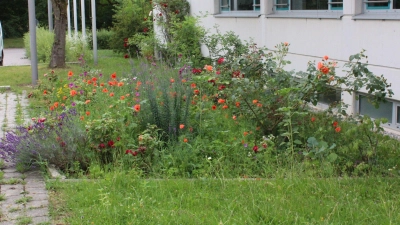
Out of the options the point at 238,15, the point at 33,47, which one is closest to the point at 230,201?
the point at 238,15

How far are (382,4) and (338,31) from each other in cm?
107

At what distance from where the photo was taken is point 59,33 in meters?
16.9

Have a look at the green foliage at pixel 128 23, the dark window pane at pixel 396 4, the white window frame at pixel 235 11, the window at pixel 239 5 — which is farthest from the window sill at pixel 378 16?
the green foliage at pixel 128 23

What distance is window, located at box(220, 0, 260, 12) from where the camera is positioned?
13556 mm

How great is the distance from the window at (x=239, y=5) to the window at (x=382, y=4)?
4.70 m

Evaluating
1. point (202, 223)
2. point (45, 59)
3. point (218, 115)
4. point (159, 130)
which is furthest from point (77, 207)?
point (45, 59)

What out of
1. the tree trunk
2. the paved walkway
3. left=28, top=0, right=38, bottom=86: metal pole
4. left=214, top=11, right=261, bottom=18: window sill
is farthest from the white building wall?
the tree trunk

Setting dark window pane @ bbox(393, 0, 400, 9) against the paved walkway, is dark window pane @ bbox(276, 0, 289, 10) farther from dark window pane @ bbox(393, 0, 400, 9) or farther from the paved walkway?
the paved walkway

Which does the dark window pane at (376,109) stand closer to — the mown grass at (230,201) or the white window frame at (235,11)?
the mown grass at (230,201)

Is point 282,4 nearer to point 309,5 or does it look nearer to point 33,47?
point 309,5

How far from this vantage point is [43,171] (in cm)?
580

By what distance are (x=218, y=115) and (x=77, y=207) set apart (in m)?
3.19

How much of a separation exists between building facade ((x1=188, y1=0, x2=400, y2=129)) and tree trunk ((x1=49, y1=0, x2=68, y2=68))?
5.72 m

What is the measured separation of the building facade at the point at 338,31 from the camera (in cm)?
813
